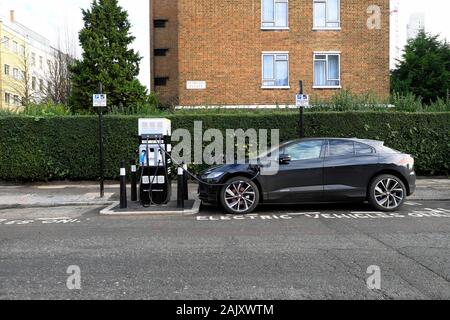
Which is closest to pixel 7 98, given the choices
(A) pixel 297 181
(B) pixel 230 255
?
(A) pixel 297 181

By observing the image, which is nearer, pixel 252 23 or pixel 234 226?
pixel 234 226

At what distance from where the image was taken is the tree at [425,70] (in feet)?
99.9

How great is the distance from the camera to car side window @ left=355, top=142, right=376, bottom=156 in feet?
32.1

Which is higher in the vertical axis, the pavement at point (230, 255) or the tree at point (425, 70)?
the tree at point (425, 70)

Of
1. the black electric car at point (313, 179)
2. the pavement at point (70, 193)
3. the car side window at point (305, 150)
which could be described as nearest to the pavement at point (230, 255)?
the black electric car at point (313, 179)

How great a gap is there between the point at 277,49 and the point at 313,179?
14.9 metres

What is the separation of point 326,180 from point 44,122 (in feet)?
31.9

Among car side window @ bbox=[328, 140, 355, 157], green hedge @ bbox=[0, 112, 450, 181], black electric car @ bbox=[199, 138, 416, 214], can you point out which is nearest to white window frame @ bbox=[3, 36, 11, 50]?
green hedge @ bbox=[0, 112, 450, 181]

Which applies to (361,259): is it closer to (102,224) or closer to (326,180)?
(326,180)

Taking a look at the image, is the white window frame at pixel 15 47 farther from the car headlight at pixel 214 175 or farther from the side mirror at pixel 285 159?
the side mirror at pixel 285 159

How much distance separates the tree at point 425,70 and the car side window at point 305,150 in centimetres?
2184

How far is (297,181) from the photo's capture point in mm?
9484
